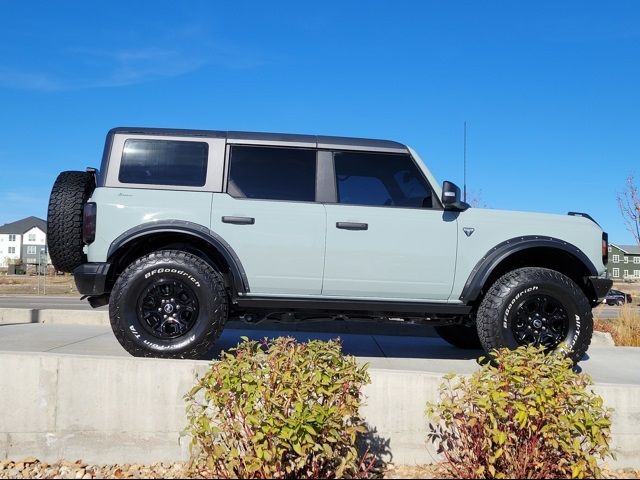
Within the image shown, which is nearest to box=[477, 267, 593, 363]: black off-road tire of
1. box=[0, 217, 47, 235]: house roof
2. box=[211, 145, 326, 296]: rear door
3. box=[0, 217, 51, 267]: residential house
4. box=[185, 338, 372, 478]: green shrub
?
box=[211, 145, 326, 296]: rear door

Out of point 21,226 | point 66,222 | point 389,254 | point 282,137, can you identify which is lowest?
point 389,254

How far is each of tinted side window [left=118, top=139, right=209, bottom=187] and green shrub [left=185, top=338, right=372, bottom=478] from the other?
1978 mm

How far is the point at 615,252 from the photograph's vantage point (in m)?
85.1

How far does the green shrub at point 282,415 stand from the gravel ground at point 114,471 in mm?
455

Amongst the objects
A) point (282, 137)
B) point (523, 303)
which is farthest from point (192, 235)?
point (523, 303)

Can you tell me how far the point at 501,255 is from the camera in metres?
4.44

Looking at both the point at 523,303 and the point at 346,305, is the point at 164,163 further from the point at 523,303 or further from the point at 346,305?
the point at 523,303

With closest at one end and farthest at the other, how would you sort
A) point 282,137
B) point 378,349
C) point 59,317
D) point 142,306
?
point 142,306, point 282,137, point 378,349, point 59,317

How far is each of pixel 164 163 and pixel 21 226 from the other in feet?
349

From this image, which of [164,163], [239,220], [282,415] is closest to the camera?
[282,415]

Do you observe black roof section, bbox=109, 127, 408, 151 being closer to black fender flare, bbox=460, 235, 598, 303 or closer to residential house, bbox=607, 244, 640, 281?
black fender flare, bbox=460, 235, 598, 303

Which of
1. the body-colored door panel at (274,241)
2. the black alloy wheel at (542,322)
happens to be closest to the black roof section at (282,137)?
the body-colored door panel at (274,241)

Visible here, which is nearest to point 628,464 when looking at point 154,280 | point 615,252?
point 154,280

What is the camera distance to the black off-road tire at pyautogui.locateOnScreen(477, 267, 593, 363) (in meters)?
4.32
